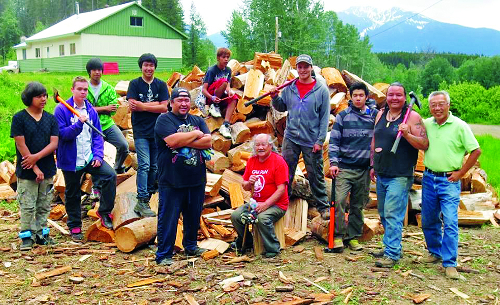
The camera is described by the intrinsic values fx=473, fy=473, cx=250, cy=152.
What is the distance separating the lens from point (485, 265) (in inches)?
219

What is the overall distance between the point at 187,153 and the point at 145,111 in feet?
4.64

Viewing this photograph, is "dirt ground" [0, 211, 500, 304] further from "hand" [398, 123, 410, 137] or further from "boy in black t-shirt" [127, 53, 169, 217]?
"hand" [398, 123, 410, 137]

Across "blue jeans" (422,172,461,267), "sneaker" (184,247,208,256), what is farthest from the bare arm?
"sneaker" (184,247,208,256)

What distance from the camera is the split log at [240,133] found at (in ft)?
26.6

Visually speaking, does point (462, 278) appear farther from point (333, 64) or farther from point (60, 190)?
point (333, 64)

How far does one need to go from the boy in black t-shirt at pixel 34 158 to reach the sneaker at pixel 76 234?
1.22 feet

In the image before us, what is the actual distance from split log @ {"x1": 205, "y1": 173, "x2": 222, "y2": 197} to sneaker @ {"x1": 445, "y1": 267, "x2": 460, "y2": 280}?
10.6ft

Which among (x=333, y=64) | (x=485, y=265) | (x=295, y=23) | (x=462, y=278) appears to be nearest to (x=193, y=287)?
(x=462, y=278)

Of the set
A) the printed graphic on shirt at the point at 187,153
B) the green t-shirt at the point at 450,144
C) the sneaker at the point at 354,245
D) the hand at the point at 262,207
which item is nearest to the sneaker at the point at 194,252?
the hand at the point at 262,207

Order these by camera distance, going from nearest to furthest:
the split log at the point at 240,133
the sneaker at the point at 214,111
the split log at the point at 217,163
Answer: the split log at the point at 217,163, the split log at the point at 240,133, the sneaker at the point at 214,111

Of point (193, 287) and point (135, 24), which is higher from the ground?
point (135, 24)

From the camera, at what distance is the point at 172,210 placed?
533 centimetres

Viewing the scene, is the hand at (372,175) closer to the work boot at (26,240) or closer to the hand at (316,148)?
the hand at (316,148)

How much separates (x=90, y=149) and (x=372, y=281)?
3.85m
